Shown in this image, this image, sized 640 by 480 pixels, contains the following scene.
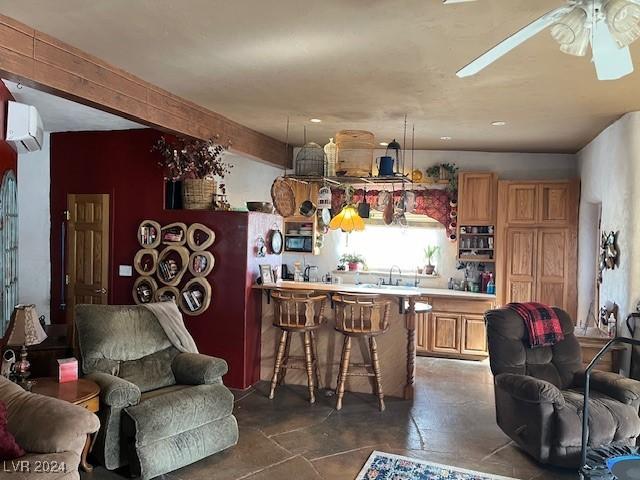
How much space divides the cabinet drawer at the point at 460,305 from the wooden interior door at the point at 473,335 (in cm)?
9

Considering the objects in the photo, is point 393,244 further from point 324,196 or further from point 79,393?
point 79,393

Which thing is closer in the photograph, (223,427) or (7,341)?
(7,341)

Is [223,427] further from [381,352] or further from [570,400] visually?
[570,400]

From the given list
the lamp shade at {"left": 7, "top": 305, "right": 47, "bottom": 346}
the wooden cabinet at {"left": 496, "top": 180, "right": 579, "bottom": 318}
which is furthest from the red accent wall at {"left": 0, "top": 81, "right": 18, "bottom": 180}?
the wooden cabinet at {"left": 496, "top": 180, "right": 579, "bottom": 318}

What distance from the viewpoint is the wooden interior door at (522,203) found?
647 cm

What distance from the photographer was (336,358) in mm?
5133

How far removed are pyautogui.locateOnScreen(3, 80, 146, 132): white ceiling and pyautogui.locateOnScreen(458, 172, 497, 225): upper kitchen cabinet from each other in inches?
159

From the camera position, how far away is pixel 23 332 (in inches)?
126

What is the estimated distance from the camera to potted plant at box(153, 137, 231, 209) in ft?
16.4

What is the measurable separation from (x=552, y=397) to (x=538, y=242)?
3453 millimetres

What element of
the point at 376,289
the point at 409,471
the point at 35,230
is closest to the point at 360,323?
the point at 376,289

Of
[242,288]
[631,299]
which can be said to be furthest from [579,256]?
[242,288]

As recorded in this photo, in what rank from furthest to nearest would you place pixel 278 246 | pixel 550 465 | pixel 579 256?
1. pixel 579 256
2. pixel 278 246
3. pixel 550 465

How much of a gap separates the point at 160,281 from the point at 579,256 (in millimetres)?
4893
